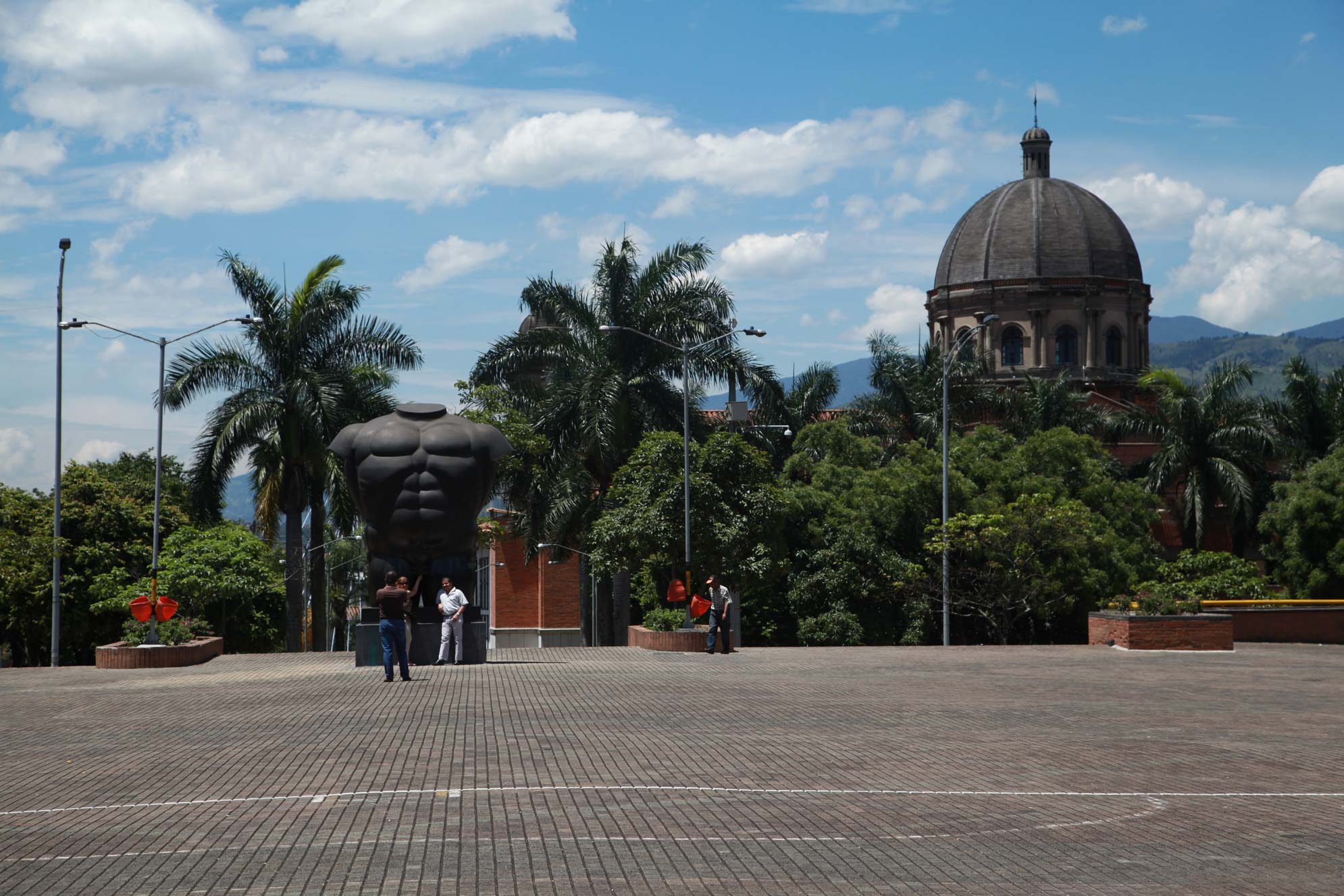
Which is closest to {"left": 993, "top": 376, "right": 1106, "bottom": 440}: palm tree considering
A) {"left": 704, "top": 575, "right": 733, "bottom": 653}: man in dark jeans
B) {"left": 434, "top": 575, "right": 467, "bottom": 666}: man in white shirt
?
{"left": 704, "top": 575, "right": 733, "bottom": 653}: man in dark jeans

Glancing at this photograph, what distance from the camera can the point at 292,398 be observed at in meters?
36.4

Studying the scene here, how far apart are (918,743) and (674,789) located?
3432 millimetres

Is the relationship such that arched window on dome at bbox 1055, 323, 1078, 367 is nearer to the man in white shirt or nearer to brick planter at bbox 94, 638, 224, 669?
the man in white shirt

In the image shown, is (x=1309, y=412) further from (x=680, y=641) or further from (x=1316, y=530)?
(x=680, y=641)

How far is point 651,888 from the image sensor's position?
298 inches

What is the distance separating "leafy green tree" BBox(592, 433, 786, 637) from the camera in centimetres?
3488

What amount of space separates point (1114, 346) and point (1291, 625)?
4522 centimetres

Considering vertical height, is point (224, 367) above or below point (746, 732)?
above

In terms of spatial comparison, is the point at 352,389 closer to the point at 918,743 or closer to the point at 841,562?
the point at 841,562

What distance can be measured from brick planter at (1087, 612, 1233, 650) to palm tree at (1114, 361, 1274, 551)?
21952 millimetres

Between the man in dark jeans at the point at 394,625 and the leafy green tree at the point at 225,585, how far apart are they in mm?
20394

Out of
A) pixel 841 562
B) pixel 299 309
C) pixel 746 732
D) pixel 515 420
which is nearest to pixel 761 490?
pixel 841 562

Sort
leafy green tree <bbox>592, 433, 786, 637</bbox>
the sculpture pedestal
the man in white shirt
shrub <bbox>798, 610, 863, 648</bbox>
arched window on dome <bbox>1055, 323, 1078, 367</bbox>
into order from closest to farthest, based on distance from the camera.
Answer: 1. the man in white shirt
2. the sculpture pedestal
3. leafy green tree <bbox>592, 433, 786, 637</bbox>
4. shrub <bbox>798, 610, 863, 648</bbox>
5. arched window on dome <bbox>1055, 323, 1078, 367</bbox>

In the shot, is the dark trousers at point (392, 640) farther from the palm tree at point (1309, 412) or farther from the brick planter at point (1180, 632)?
the palm tree at point (1309, 412)
